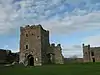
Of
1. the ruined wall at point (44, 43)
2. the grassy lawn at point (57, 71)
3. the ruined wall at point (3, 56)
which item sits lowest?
the grassy lawn at point (57, 71)

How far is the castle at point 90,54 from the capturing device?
73312mm

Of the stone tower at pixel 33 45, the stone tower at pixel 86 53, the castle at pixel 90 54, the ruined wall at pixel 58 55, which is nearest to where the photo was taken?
the stone tower at pixel 33 45

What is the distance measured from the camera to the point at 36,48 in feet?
178

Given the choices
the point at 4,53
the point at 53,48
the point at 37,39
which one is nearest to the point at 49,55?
the point at 53,48

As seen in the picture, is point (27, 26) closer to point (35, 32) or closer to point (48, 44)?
point (35, 32)

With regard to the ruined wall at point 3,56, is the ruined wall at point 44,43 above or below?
above

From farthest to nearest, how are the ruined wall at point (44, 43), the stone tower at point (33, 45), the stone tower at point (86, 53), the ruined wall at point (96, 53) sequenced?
the stone tower at point (86, 53)
the ruined wall at point (96, 53)
the ruined wall at point (44, 43)
the stone tower at point (33, 45)

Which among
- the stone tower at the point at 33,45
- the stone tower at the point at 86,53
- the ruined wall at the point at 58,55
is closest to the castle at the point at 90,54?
the stone tower at the point at 86,53

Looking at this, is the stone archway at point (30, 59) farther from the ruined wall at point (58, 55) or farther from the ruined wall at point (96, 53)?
the ruined wall at point (96, 53)

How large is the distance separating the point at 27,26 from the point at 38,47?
6049mm

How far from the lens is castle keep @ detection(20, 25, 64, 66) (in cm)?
5416

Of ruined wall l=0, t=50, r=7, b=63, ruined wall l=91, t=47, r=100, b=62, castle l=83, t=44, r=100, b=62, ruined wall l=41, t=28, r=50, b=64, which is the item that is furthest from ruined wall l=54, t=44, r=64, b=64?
ruined wall l=91, t=47, r=100, b=62

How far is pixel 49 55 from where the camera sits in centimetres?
5750

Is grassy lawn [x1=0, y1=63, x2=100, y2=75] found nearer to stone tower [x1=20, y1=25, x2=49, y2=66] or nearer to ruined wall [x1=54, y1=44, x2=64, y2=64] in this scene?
stone tower [x1=20, y1=25, x2=49, y2=66]
